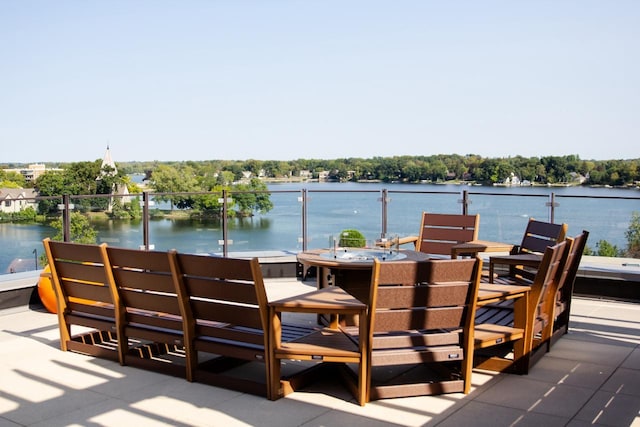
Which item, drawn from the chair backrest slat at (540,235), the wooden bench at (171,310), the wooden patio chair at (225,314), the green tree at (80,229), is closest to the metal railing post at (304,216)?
the green tree at (80,229)

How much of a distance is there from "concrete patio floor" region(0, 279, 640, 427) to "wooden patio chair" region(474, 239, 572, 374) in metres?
0.10

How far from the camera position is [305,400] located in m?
3.69

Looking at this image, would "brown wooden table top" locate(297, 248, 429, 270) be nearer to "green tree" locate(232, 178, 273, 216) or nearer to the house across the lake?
"green tree" locate(232, 178, 273, 216)

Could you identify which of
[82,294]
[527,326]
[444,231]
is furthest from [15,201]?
[527,326]

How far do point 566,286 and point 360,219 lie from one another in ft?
12.4

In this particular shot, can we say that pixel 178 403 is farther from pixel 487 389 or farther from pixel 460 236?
pixel 460 236

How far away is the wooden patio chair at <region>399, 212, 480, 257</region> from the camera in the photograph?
6779mm

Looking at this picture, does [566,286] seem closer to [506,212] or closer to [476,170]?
[506,212]

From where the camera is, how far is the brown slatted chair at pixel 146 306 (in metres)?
3.99

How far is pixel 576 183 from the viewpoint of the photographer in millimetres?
7863

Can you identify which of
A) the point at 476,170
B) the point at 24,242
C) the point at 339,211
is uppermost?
the point at 476,170

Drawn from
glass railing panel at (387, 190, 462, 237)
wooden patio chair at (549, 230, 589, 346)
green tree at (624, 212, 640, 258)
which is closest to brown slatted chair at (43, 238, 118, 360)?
wooden patio chair at (549, 230, 589, 346)

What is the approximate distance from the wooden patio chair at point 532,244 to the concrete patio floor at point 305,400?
0.83 m

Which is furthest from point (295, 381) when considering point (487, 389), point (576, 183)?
point (576, 183)
